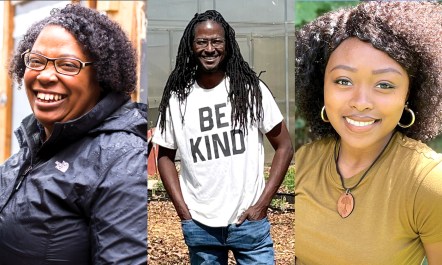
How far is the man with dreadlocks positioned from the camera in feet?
6.78

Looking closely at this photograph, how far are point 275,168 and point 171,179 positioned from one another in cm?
35

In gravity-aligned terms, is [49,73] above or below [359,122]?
above

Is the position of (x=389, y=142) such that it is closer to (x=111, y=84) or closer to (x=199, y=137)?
(x=199, y=137)

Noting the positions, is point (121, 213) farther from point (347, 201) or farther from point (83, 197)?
point (347, 201)

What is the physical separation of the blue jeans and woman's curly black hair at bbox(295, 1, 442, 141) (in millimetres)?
427

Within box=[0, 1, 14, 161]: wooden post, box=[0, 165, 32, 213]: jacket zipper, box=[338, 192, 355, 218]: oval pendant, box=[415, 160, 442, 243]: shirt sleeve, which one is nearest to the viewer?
box=[415, 160, 442, 243]: shirt sleeve

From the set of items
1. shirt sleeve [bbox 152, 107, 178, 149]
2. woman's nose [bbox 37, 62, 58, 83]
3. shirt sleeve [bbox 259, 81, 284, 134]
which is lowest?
shirt sleeve [bbox 152, 107, 178, 149]

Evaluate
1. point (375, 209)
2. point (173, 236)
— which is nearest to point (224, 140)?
point (173, 236)

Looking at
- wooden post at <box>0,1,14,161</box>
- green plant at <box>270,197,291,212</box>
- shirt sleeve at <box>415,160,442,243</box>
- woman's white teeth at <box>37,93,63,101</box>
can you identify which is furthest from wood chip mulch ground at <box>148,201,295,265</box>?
wooden post at <box>0,1,14,161</box>

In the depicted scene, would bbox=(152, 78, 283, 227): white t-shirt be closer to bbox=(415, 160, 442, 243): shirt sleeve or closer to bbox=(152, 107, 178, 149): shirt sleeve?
bbox=(152, 107, 178, 149): shirt sleeve

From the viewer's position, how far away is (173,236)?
2203mm

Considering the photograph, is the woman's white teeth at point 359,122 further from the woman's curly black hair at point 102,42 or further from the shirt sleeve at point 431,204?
the woman's curly black hair at point 102,42

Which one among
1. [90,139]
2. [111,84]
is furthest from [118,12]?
[90,139]

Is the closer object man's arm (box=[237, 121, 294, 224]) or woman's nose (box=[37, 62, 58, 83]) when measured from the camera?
man's arm (box=[237, 121, 294, 224])
